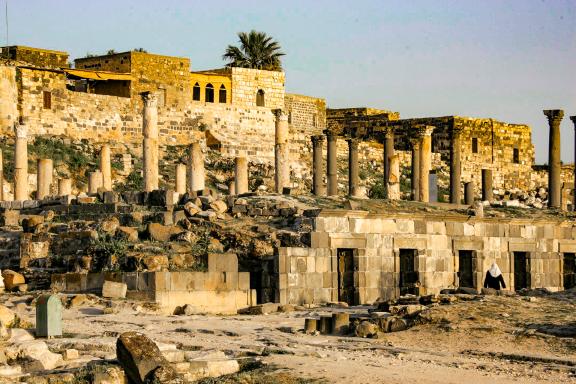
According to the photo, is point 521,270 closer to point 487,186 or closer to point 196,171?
point 196,171

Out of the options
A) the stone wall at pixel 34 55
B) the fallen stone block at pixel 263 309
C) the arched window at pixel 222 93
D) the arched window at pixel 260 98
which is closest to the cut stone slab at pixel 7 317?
the fallen stone block at pixel 263 309

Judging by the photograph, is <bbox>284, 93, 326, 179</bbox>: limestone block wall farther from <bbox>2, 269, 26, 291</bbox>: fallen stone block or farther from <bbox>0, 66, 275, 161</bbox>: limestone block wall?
<bbox>2, 269, 26, 291</bbox>: fallen stone block

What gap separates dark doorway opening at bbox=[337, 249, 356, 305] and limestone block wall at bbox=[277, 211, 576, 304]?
112 mm

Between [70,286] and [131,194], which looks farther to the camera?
[131,194]

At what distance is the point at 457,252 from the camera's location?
3534 centimetres

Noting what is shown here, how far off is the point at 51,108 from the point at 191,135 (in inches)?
271

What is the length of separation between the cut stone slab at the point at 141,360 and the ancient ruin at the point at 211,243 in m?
0.02

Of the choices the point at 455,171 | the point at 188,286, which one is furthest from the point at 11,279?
the point at 455,171

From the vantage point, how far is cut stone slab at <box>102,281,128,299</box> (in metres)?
27.8

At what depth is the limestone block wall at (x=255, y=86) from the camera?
210 ft

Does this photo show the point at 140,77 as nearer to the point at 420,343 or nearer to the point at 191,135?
the point at 191,135

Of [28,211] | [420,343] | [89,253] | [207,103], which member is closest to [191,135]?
[207,103]

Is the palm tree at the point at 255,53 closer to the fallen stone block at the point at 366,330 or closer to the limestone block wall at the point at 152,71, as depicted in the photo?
the limestone block wall at the point at 152,71

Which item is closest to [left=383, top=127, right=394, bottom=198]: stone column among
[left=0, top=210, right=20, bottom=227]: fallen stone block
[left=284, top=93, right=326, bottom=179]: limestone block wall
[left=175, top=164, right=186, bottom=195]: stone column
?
[left=284, top=93, right=326, bottom=179]: limestone block wall
